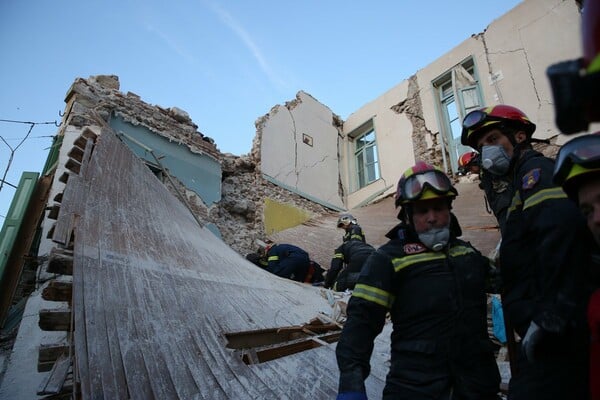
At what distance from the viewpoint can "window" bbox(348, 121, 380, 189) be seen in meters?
10.9

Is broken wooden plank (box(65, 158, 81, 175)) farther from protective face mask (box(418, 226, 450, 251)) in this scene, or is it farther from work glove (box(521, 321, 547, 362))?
work glove (box(521, 321, 547, 362))

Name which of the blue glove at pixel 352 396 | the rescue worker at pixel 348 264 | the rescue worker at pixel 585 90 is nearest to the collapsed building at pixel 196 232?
the blue glove at pixel 352 396

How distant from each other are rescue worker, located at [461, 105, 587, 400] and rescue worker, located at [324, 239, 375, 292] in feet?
9.94

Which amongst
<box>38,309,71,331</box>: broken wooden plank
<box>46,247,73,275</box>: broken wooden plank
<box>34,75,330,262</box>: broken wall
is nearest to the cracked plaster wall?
<box>34,75,330,262</box>: broken wall

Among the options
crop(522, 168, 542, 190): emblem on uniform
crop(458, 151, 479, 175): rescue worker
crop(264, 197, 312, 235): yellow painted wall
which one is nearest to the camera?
crop(522, 168, 542, 190): emblem on uniform

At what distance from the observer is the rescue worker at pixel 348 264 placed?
4.50m

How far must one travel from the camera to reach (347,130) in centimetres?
1188

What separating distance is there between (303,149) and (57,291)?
925cm

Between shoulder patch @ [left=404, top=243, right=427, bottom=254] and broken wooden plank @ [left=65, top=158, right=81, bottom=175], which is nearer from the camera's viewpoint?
shoulder patch @ [left=404, top=243, right=427, bottom=254]

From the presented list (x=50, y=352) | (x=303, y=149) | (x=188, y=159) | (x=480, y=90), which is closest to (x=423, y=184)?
(x=50, y=352)

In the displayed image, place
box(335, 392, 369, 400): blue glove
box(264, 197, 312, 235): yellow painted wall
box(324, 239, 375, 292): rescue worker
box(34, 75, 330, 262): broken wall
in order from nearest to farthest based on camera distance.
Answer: box(335, 392, 369, 400): blue glove
box(324, 239, 375, 292): rescue worker
box(34, 75, 330, 262): broken wall
box(264, 197, 312, 235): yellow painted wall

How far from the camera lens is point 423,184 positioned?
161 centimetres

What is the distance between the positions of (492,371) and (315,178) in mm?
9299

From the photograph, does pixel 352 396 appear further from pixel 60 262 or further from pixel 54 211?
pixel 54 211
